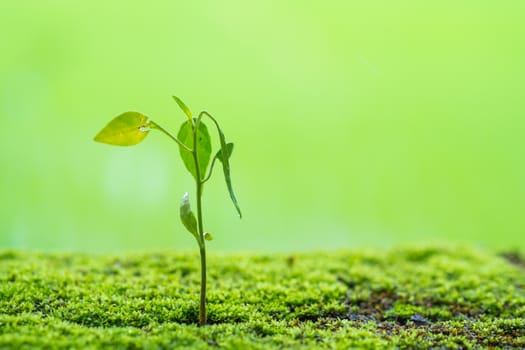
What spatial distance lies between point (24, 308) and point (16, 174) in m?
3.41

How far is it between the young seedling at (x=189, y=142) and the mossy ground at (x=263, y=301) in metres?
0.24

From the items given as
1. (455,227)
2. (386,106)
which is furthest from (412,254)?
(386,106)

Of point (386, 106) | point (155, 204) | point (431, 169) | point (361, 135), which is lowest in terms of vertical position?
point (155, 204)

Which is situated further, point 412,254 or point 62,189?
point 62,189

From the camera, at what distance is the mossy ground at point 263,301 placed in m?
1.63

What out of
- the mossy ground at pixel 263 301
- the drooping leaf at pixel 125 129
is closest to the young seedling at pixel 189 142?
the drooping leaf at pixel 125 129

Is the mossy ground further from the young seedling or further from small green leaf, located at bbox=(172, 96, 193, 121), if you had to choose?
small green leaf, located at bbox=(172, 96, 193, 121)

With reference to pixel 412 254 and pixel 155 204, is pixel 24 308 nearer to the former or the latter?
pixel 412 254

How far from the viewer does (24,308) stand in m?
1.90

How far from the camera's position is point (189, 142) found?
1754 millimetres

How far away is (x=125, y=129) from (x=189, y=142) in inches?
9.3

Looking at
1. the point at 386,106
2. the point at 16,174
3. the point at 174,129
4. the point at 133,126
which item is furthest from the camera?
the point at 386,106

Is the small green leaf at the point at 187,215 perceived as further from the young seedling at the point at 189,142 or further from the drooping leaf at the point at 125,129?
the drooping leaf at the point at 125,129

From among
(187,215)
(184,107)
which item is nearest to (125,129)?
(184,107)
